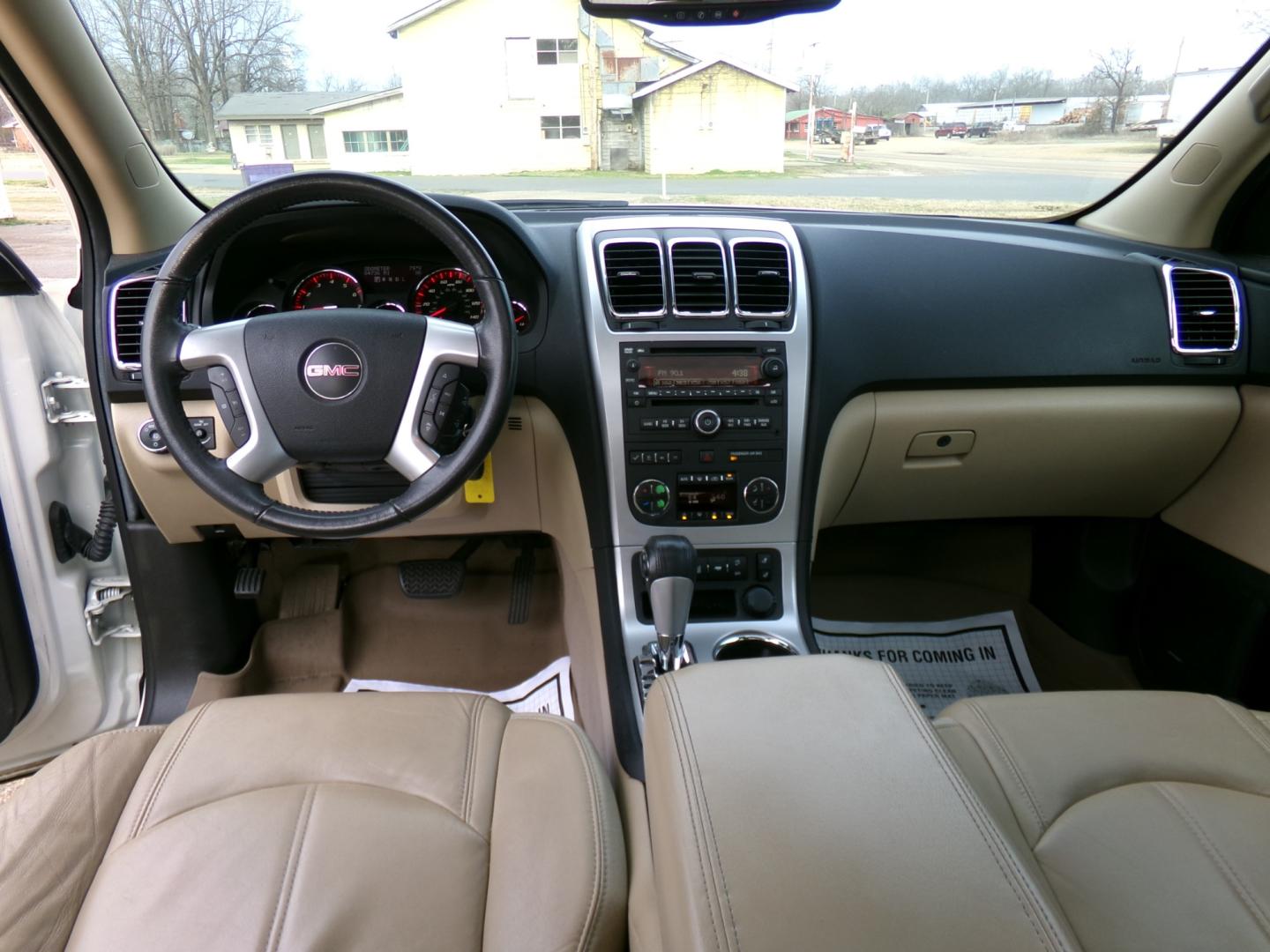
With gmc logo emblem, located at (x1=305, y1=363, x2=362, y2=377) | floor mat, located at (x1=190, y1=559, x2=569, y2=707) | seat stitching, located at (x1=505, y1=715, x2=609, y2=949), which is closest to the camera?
seat stitching, located at (x1=505, y1=715, x2=609, y2=949)

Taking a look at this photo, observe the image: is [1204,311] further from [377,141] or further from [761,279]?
[377,141]

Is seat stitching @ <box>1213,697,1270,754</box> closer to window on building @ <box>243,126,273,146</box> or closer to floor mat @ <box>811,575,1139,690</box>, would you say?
floor mat @ <box>811,575,1139,690</box>

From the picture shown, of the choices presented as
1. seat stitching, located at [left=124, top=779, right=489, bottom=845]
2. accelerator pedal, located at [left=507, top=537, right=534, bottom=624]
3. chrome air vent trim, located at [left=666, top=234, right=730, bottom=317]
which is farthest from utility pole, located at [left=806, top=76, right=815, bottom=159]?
seat stitching, located at [left=124, top=779, right=489, bottom=845]

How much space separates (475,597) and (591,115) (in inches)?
50.1

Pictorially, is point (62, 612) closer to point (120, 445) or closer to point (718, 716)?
point (120, 445)

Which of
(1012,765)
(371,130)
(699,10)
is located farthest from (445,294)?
(1012,765)

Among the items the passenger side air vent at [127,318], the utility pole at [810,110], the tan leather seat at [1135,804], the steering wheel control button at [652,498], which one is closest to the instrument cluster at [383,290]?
the passenger side air vent at [127,318]

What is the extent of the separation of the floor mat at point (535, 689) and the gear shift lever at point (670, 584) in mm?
620

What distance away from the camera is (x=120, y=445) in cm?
164

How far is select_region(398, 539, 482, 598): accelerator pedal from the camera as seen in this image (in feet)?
7.27

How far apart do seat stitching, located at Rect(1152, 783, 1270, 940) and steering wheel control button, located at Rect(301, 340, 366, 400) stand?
1264mm

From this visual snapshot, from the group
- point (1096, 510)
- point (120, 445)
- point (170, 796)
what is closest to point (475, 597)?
point (120, 445)

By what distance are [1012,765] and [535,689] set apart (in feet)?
4.00

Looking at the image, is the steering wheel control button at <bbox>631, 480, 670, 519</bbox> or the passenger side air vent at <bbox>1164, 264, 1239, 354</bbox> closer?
the steering wheel control button at <bbox>631, 480, 670, 519</bbox>
